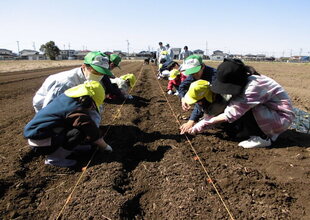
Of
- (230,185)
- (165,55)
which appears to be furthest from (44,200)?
(165,55)

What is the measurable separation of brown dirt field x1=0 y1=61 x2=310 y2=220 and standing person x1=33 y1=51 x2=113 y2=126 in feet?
2.21

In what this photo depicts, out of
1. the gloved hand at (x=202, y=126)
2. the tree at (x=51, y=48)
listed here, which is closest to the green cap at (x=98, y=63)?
the gloved hand at (x=202, y=126)

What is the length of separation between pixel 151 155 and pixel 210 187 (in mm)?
971

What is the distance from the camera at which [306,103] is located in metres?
6.30

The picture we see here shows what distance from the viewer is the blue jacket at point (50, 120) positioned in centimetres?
262

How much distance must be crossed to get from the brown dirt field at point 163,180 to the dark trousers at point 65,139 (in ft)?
0.74

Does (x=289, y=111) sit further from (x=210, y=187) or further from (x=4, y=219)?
(x=4, y=219)

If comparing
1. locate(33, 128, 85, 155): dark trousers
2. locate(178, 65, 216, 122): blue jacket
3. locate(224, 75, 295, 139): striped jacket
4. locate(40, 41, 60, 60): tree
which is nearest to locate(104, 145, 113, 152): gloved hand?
locate(33, 128, 85, 155): dark trousers

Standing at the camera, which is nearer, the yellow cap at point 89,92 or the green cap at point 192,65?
the yellow cap at point 89,92

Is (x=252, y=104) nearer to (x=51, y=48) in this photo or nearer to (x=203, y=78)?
(x=203, y=78)

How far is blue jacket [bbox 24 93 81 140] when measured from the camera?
8.61ft

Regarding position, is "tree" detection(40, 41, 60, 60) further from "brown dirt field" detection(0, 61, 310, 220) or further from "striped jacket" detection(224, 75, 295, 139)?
"striped jacket" detection(224, 75, 295, 139)

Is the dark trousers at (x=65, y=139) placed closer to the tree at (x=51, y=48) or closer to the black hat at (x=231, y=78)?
the black hat at (x=231, y=78)

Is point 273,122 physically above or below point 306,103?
above
